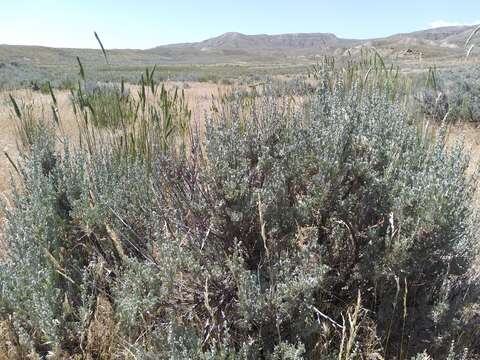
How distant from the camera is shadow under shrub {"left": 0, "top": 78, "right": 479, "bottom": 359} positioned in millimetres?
1722

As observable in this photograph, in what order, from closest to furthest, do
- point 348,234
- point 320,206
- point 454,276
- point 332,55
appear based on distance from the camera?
point 320,206
point 348,234
point 454,276
point 332,55

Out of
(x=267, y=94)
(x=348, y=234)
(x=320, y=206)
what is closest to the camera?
(x=320, y=206)

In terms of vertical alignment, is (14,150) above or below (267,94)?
below

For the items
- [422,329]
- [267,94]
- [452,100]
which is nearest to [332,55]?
[267,94]

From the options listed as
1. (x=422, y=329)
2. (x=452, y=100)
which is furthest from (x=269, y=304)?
(x=452, y=100)

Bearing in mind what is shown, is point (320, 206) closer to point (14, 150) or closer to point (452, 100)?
point (14, 150)

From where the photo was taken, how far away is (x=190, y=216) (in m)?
2.10

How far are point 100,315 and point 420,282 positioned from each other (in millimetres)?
1551

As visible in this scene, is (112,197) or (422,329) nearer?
(422,329)

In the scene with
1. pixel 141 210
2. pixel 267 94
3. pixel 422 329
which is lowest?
pixel 422 329

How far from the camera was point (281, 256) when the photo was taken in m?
→ 1.84

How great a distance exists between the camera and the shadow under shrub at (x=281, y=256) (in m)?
1.72

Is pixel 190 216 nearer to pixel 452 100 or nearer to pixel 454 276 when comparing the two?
pixel 454 276

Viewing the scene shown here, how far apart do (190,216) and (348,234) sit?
77 centimetres
